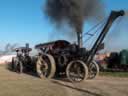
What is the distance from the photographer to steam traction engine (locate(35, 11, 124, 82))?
693 inches

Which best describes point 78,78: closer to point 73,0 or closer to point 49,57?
point 49,57

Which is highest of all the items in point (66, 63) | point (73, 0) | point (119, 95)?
point (73, 0)

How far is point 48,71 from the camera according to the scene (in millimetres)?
19516

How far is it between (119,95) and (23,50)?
630 inches

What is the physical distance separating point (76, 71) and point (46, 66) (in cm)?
235

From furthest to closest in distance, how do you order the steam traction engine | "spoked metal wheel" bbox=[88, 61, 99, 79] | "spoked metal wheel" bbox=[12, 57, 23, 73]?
"spoked metal wheel" bbox=[12, 57, 23, 73] < "spoked metal wheel" bbox=[88, 61, 99, 79] < the steam traction engine

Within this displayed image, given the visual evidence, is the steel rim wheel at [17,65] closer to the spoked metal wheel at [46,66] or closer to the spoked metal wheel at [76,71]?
the spoked metal wheel at [46,66]

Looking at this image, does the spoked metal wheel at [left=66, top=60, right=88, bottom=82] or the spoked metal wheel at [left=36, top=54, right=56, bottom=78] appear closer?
the spoked metal wheel at [left=66, top=60, right=88, bottom=82]

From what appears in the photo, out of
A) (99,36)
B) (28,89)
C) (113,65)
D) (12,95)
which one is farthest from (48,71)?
(113,65)

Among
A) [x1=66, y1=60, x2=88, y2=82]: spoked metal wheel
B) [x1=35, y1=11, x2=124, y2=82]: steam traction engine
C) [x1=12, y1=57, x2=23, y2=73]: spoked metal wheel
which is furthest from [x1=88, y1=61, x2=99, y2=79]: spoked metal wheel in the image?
[x1=12, y1=57, x2=23, y2=73]: spoked metal wheel

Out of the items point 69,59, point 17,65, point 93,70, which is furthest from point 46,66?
point 17,65

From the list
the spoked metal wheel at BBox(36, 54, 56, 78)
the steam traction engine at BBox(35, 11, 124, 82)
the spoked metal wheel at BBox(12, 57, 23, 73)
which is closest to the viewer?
the steam traction engine at BBox(35, 11, 124, 82)

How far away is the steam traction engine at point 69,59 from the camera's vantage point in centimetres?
1759

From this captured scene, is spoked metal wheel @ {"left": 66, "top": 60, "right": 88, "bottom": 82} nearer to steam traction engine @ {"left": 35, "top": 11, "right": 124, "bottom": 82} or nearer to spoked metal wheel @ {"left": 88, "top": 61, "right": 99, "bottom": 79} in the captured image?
steam traction engine @ {"left": 35, "top": 11, "right": 124, "bottom": 82}
